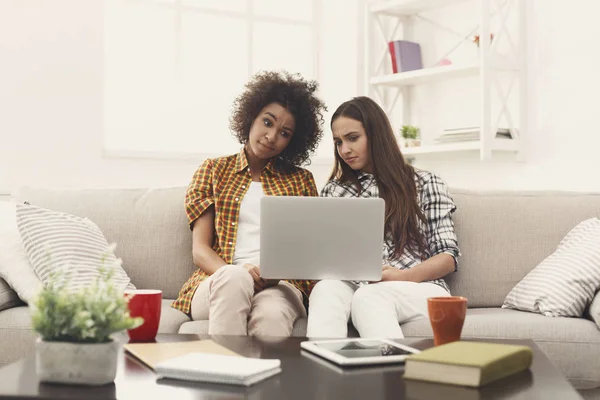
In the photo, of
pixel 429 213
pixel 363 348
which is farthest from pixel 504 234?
pixel 363 348

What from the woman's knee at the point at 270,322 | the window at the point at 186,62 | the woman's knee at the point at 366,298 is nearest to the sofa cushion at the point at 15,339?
the woman's knee at the point at 270,322

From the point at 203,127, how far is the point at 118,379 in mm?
3275

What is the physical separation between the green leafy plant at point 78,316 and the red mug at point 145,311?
40 centimetres

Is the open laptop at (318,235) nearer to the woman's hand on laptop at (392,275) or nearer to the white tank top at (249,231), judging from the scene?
the woman's hand on laptop at (392,275)

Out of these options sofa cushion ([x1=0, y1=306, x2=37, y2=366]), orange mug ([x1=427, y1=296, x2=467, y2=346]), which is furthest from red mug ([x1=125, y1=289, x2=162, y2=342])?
sofa cushion ([x1=0, y1=306, x2=37, y2=366])

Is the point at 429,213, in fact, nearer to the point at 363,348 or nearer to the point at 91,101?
the point at 363,348

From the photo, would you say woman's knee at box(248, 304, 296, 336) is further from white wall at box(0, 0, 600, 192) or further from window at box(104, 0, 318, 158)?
window at box(104, 0, 318, 158)

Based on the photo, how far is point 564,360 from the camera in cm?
199

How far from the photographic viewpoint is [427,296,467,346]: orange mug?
1402 mm

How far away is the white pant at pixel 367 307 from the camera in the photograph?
6.20 ft

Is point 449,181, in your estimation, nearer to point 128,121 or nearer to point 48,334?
point 128,121

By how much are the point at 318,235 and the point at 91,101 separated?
2.25 m

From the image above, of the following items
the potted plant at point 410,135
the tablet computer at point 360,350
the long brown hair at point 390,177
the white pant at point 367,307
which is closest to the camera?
the tablet computer at point 360,350

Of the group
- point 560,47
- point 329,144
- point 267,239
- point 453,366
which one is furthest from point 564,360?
point 329,144
